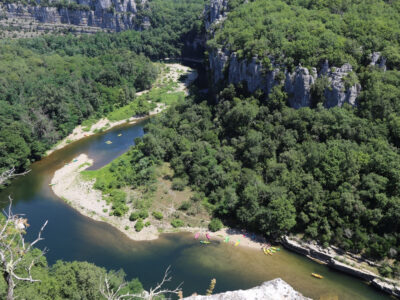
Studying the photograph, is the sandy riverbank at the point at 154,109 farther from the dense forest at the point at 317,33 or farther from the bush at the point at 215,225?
the bush at the point at 215,225

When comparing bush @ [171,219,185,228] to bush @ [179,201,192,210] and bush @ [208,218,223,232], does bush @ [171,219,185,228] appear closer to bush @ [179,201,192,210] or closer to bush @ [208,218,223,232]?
bush @ [179,201,192,210]

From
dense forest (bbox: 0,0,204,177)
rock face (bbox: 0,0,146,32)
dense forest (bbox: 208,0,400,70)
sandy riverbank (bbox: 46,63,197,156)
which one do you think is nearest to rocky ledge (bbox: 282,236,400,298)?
dense forest (bbox: 208,0,400,70)

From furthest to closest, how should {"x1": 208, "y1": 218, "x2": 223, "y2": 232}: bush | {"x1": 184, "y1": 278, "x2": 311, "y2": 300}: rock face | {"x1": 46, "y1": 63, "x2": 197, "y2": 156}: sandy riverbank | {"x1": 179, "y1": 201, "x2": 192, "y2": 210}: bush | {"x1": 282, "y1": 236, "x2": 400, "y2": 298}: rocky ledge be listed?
{"x1": 46, "y1": 63, "x2": 197, "y2": 156}: sandy riverbank < {"x1": 179, "y1": 201, "x2": 192, "y2": 210}: bush < {"x1": 208, "y1": 218, "x2": 223, "y2": 232}: bush < {"x1": 282, "y1": 236, "x2": 400, "y2": 298}: rocky ledge < {"x1": 184, "y1": 278, "x2": 311, "y2": 300}: rock face

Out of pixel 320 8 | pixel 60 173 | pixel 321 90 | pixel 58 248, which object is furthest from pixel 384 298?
pixel 320 8

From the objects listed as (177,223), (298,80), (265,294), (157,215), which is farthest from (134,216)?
(265,294)

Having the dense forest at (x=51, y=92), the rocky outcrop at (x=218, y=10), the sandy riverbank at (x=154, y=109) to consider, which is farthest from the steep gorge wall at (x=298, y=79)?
the dense forest at (x=51, y=92)

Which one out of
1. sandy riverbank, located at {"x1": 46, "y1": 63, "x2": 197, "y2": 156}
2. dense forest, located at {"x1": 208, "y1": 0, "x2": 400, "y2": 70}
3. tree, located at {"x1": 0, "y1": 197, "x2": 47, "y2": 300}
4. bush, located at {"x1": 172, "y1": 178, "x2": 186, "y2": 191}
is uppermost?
dense forest, located at {"x1": 208, "y1": 0, "x2": 400, "y2": 70}

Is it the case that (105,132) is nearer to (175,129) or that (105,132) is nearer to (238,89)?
(175,129)
